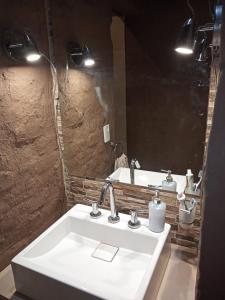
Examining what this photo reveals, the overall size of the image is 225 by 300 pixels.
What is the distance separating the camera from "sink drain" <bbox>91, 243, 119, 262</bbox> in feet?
3.62

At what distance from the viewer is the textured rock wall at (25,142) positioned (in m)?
1.01

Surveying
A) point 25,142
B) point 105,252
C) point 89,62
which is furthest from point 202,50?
point 105,252

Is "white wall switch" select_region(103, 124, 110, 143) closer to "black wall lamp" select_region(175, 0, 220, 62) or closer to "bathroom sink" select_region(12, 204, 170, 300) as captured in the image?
"bathroom sink" select_region(12, 204, 170, 300)

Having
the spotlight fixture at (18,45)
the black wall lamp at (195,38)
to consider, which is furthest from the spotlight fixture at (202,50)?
the spotlight fixture at (18,45)

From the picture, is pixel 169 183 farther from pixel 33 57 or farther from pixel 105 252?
pixel 33 57

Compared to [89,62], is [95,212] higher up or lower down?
lower down

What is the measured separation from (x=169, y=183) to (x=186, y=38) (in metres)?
0.67

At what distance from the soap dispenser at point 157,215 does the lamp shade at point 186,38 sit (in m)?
0.68

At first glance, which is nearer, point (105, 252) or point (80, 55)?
point (105, 252)

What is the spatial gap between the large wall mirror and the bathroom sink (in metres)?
0.27

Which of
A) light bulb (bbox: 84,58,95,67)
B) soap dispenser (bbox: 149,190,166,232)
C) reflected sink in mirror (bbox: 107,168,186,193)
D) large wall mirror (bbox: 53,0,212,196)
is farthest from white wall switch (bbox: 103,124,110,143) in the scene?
soap dispenser (bbox: 149,190,166,232)

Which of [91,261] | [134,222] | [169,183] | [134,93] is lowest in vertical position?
[91,261]

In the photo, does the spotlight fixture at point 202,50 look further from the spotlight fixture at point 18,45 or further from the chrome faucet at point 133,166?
the spotlight fixture at point 18,45

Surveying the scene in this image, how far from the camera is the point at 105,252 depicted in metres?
1.14
